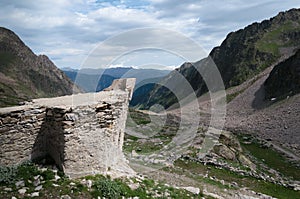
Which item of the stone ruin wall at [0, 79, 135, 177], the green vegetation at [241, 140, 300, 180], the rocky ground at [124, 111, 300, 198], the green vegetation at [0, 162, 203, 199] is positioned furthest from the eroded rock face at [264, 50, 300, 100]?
the green vegetation at [0, 162, 203, 199]

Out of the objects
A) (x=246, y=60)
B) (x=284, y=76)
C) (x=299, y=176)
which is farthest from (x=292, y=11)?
(x=299, y=176)

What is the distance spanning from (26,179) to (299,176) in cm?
2980

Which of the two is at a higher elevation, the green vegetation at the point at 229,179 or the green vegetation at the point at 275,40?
the green vegetation at the point at 275,40

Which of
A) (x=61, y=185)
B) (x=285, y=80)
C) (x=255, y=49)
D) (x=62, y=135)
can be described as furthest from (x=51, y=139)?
(x=255, y=49)

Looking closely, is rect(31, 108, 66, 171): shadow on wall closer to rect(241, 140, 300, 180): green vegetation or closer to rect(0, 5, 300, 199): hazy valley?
rect(0, 5, 300, 199): hazy valley

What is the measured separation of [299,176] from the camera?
1300 inches

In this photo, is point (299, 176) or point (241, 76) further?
point (241, 76)

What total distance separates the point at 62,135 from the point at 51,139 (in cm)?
108

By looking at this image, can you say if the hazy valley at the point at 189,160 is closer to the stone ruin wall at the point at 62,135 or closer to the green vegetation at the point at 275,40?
the stone ruin wall at the point at 62,135

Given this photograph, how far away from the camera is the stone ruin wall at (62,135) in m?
13.0

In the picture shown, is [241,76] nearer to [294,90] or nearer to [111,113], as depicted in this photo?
[294,90]

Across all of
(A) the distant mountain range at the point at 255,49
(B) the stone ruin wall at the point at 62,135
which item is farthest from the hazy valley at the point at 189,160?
(A) the distant mountain range at the point at 255,49

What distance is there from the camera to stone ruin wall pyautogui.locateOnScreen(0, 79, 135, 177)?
13047 millimetres

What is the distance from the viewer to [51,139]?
14211 mm
